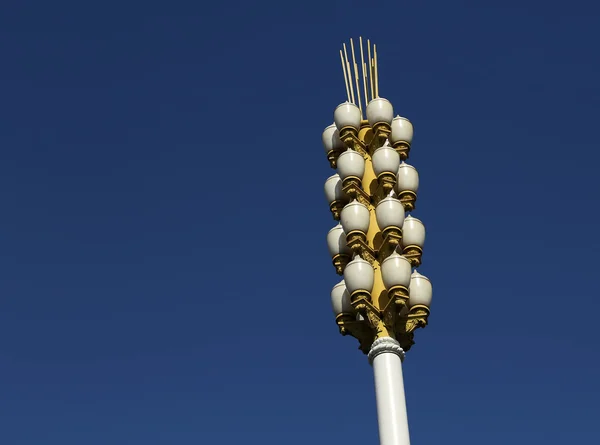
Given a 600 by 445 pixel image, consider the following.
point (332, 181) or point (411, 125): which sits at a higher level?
point (411, 125)

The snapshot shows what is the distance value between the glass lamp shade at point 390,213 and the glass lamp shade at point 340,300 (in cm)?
127

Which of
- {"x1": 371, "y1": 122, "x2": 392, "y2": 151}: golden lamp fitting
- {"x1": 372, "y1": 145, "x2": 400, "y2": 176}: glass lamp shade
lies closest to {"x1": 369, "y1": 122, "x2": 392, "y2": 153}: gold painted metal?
{"x1": 371, "y1": 122, "x2": 392, "y2": 151}: golden lamp fitting

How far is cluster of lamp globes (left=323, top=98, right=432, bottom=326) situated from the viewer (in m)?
16.7

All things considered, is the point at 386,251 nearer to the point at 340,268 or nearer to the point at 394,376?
the point at 340,268

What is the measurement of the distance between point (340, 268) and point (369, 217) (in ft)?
3.45

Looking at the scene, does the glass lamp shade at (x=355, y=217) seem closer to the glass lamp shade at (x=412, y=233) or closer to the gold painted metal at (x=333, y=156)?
the glass lamp shade at (x=412, y=233)

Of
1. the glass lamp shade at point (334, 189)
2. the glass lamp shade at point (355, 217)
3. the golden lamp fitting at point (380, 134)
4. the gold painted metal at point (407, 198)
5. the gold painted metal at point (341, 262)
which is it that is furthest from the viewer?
the golden lamp fitting at point (380, 134)

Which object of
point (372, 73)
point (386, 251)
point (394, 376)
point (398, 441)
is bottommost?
point (398, 441)

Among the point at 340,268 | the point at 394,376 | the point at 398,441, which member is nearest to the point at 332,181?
the point at 340,268

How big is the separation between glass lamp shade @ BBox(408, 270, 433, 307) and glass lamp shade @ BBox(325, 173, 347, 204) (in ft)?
8.29

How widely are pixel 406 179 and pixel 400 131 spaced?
4.39ft

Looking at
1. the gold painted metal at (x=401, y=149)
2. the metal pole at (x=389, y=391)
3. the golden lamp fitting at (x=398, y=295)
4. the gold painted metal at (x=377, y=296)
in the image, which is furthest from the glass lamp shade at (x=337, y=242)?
the gold painted metal at (x=401, y=149)

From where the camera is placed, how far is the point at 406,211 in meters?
19.1

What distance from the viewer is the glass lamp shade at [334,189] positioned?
1898 centimetres
